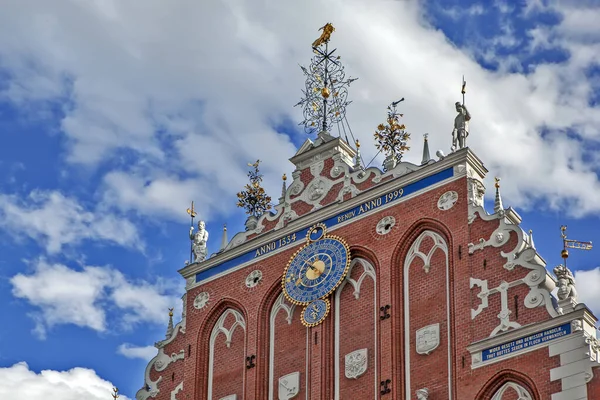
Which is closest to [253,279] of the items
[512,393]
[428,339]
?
[428,339]

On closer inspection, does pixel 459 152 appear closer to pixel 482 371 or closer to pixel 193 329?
pixel 482 371

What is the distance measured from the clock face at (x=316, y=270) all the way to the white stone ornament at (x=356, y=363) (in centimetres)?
163

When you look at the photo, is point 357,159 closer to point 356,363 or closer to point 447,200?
point 447,200

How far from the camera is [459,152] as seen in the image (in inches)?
1270

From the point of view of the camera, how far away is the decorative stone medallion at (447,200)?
32.0m

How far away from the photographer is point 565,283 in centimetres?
2966

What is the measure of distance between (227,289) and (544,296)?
784cm

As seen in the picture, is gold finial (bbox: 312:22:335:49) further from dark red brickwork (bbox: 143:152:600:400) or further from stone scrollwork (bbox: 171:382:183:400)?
stone scrollwork (bbox: 171:382:183:400)

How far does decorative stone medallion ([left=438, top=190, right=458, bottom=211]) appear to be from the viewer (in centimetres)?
3200

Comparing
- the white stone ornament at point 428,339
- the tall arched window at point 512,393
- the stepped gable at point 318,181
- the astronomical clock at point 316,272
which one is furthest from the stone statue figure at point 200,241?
the tall arched window at point 512,393

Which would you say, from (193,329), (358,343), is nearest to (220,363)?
(193,329)

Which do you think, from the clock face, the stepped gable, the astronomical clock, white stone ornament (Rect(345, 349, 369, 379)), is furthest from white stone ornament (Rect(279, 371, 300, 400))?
the stepped gable

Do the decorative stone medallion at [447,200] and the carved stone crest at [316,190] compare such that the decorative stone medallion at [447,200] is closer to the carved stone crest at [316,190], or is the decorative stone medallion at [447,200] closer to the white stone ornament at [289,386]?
the carved stone crest at [316,190]

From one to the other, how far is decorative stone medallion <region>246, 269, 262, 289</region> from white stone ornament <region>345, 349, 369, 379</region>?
3389 millimetres
